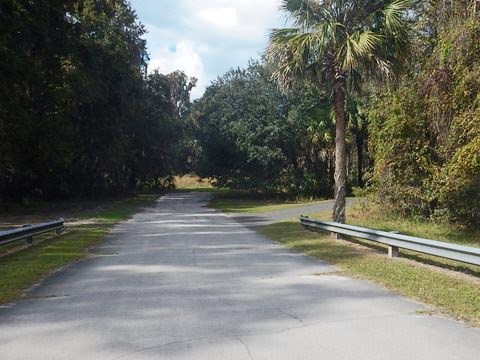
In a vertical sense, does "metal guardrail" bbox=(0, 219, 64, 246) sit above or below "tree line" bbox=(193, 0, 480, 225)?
below

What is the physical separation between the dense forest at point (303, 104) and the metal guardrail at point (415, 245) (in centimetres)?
298

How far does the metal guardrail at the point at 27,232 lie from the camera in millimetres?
13428

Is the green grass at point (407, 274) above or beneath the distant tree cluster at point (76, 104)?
beneath

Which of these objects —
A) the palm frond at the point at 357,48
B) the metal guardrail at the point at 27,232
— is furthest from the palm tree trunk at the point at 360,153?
the metal guardrail at the point at 27,232

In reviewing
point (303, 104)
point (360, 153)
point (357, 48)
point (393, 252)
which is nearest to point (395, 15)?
point (357, 48)

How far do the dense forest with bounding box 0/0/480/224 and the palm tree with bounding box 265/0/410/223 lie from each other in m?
0.05

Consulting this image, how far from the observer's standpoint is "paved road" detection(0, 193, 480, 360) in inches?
213

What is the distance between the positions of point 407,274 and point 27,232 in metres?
10.6

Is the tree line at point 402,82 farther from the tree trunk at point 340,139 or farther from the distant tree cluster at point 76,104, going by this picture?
the distant tree cluster at point 76,104

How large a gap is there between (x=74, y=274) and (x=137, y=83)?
3246cm

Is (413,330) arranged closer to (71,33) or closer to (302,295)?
(302,295)

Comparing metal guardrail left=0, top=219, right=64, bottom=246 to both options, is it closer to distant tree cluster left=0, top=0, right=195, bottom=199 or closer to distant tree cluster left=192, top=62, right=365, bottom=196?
distant tree cluster left=0, top=0, right=195, bottom=199

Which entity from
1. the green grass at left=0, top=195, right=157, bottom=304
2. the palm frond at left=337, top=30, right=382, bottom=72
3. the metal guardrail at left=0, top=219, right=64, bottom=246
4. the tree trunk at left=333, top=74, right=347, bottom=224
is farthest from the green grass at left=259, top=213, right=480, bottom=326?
the metal guardrail at left=0, top=219, right=64, bottom=246

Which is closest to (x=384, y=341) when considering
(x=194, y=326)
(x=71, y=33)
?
(x=194, y=326)
